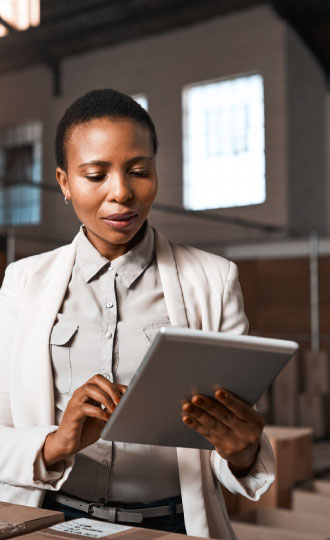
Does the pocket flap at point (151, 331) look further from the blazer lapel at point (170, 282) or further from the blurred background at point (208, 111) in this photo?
the blurred background at point (208, 111)

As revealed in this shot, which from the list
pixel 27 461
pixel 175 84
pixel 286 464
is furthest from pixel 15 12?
pixel 175 84

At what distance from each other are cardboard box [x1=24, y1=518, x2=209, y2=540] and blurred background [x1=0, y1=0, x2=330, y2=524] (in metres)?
4.61

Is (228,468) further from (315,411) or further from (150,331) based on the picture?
(315,411)

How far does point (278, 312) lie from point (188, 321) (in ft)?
15.1

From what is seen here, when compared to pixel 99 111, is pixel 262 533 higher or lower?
lower

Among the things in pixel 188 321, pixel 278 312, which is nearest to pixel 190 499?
pixel 188 321

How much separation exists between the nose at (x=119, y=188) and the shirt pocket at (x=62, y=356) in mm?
211

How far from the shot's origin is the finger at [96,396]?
0.84 m

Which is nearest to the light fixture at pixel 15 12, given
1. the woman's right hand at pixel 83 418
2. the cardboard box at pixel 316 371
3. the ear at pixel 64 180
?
the ear at pixel 64 180

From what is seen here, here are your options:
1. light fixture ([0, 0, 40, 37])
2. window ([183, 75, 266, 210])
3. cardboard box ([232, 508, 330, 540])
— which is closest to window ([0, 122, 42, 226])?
window ([183, 75, 266, 210])

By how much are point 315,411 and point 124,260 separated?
293 cm

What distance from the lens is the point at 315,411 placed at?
368 cm

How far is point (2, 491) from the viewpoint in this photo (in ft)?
3.23

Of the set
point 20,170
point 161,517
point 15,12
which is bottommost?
point 161,517
